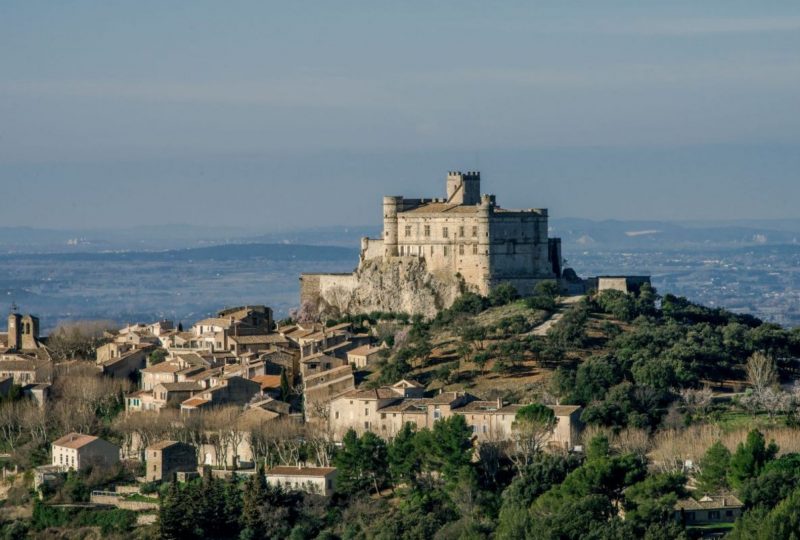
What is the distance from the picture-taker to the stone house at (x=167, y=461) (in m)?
57.2

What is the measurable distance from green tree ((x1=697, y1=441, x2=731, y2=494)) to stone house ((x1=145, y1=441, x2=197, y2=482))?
1515 cm

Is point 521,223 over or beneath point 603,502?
over

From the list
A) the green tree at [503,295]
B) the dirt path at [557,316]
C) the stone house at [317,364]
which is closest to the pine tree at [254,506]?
the stone house at [317,364]

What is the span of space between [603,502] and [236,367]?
70.0ft

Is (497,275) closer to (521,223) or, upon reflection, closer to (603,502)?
(521,223)

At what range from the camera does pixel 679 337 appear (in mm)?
65562

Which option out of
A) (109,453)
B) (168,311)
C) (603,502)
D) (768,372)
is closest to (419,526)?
(603,502)

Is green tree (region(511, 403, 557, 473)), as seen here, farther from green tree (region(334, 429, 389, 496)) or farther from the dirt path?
the dirt path

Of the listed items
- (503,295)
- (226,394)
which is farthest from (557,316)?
(226,394)

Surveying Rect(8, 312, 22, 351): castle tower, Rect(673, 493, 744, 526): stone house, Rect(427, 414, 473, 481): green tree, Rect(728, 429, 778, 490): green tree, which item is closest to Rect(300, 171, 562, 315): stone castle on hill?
Rect(8, 312, 22, 351): castle tower

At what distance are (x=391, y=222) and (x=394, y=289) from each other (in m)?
2.55

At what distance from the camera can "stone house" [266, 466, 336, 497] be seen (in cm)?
5434

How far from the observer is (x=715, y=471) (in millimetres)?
50094

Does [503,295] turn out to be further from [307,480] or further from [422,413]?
[307,480]
